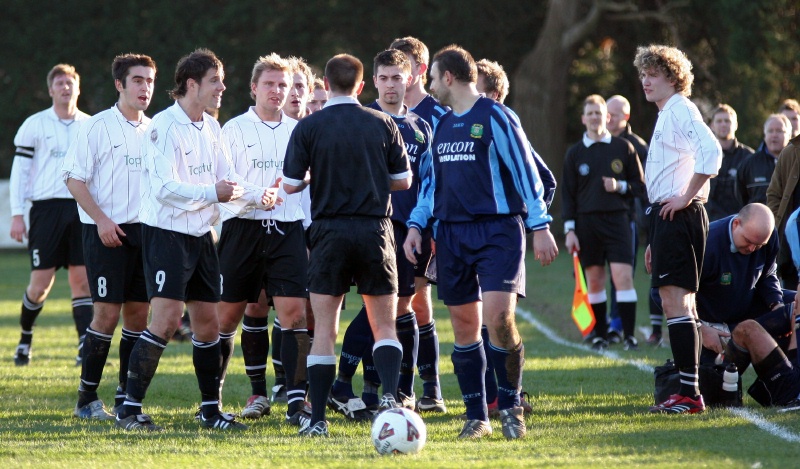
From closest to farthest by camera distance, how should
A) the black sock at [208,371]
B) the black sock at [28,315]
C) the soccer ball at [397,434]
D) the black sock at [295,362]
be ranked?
the soccer ball at [397,434] < the black sock at [208,371] < the black sock at [295,362] < the black sock at [28,315]

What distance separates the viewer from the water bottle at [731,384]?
7.72m

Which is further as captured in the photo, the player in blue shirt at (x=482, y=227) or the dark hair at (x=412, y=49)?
the dark hair at (x=412, y=49)

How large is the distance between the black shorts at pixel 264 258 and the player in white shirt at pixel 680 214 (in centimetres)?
241

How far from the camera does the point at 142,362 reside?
23.0 ft

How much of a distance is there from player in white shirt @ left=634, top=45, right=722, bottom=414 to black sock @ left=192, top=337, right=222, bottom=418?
2.95 meters

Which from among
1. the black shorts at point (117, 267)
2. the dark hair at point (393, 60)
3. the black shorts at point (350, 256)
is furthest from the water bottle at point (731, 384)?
the black shorts at point (117, 267)

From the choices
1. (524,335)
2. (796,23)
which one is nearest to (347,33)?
(796,23)

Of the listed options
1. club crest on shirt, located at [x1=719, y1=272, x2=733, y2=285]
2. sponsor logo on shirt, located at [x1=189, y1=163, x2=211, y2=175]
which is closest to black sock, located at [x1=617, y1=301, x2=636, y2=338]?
club crest on shirt, located at [x1=719, y1=272, x2=733, y2=285]

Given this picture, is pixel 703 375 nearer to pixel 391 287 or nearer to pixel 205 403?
pixel 391 287

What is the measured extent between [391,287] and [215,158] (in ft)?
5.02

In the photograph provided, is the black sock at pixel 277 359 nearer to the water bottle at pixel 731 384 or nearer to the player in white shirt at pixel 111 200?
the player in white shirt at pixel 111 200

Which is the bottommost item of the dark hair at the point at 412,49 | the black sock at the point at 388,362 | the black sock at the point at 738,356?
the black sock at the point at 738,356

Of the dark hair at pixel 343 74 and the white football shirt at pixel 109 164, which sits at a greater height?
the dark hair at pixel 343 74

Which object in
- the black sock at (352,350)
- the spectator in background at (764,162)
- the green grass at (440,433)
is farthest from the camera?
the spectator in background at (764,162)
